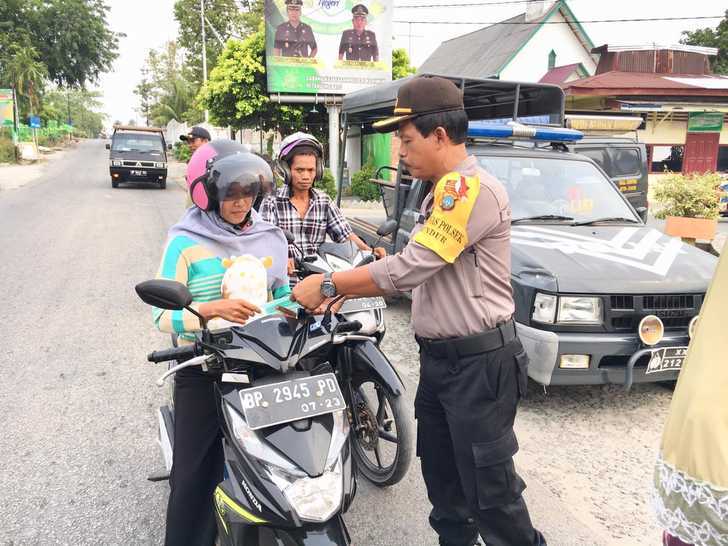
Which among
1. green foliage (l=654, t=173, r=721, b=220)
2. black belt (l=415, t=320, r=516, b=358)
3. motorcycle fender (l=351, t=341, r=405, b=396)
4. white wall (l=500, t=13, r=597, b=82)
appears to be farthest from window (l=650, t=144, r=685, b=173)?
black belt (l=415, t=320, r=516, b=358)

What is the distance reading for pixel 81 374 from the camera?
450cm

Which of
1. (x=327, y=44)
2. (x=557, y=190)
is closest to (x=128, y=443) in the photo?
(x=557, y=190)

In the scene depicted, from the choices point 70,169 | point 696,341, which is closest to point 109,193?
point 70,169

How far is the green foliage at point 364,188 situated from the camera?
16.7 m

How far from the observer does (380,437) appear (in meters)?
3.28

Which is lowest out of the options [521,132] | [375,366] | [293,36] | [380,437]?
[380,437]

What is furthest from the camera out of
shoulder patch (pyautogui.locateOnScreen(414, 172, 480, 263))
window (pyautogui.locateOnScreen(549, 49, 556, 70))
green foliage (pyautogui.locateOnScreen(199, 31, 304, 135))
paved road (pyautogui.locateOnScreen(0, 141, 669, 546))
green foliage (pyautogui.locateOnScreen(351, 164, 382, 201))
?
window (pyautogui.locateOnScreen(549, 49, 556, 70))

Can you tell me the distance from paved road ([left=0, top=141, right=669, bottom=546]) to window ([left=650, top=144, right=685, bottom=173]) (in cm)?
1653

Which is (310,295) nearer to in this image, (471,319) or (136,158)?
(471,319)

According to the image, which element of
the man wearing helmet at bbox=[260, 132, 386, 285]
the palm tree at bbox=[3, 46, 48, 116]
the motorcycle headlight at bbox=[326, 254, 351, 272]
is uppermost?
the palm tree at bbox=[3, 46, 48, 116]

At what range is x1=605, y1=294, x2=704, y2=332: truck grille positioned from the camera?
12.3 ft

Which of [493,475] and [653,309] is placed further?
[653,309]

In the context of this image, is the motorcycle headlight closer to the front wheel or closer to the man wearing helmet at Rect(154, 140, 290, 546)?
the front wheel

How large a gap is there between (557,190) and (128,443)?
3864 mm
